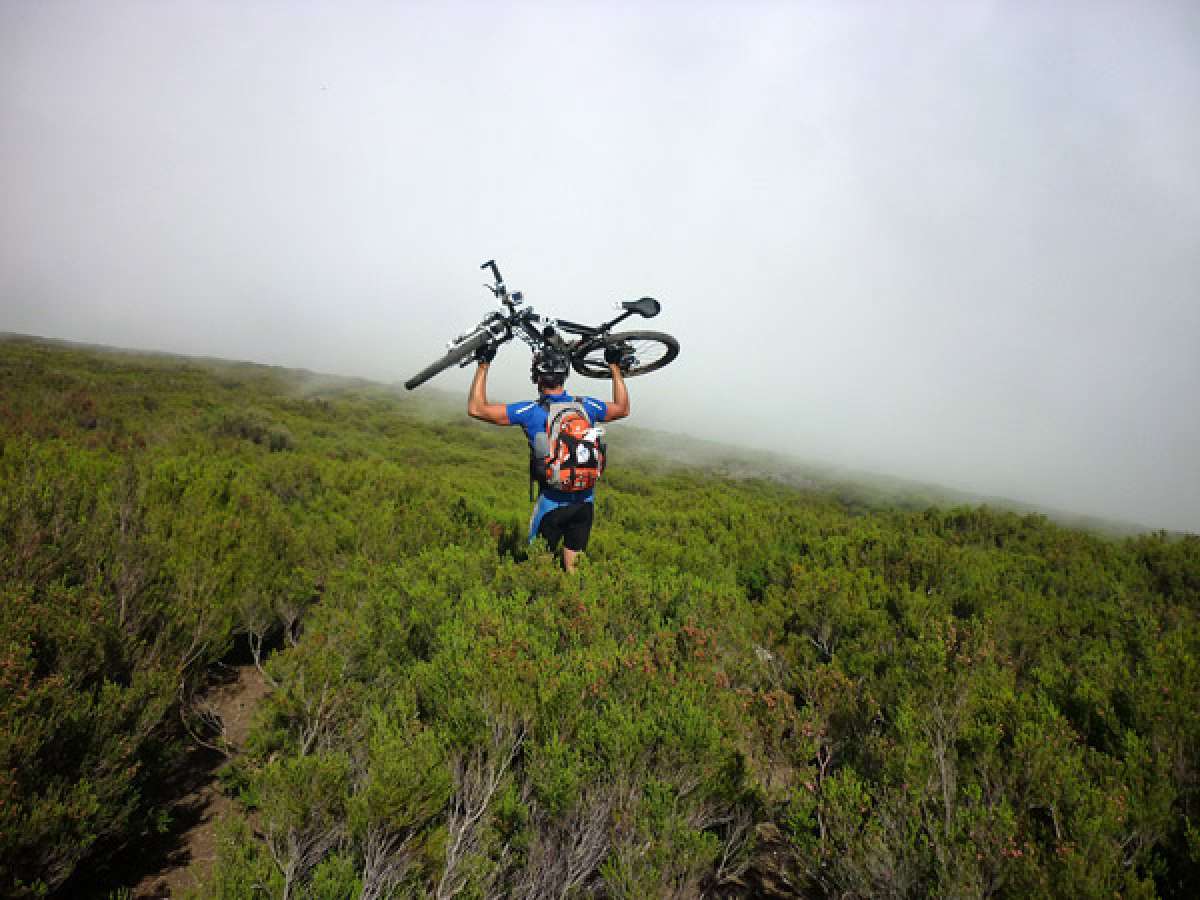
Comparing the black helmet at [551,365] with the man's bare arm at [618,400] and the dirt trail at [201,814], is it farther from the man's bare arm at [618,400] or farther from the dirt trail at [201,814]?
the dirt trail at [201,814]

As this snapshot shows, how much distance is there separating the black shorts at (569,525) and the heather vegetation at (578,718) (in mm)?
282

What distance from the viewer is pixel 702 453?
45.7m

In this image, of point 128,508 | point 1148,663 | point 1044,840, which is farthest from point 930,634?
point 128,508

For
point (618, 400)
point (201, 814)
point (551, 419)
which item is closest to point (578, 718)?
point (551, 419)

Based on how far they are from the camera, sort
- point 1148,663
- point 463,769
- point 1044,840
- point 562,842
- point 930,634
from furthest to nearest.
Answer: point 930,634, point 1148,663, point 463,769, point 562,842, point 1044,840

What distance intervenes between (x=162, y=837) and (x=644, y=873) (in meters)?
3.26

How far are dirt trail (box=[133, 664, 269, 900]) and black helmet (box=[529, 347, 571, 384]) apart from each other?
11.5 feet

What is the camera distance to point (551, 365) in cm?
477

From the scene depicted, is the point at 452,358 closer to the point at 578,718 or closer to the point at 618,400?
the point at 618,400

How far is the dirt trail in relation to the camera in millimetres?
2762

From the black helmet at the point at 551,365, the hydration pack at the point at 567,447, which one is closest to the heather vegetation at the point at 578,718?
the hydration pack at the point at 567,447

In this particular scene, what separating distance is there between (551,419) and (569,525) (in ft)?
3.75

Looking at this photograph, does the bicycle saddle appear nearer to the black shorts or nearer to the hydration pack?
the hydration pack

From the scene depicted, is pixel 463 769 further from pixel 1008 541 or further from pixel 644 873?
pixel 1008 541
